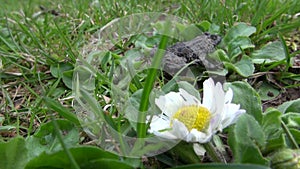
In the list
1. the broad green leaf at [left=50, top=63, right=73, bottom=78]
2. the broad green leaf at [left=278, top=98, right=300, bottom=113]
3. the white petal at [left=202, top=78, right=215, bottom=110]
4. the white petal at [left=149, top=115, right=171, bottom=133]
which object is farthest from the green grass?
the broad green leaf at [left=278, top=98, right=300, bottom=113]

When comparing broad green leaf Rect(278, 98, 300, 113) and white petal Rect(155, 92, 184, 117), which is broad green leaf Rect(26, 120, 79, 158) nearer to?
white petal Rect(155, 92, 184, 117)

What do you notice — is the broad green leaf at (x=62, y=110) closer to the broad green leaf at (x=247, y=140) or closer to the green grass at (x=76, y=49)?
the green grass at (x=76, y=49)

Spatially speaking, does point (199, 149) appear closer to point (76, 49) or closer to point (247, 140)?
point (247, 140)

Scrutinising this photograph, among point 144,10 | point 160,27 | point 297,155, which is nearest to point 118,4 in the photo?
point 144,10

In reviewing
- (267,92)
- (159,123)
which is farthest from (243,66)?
(159,123)

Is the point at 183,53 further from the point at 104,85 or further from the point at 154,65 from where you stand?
the point at 154,65
